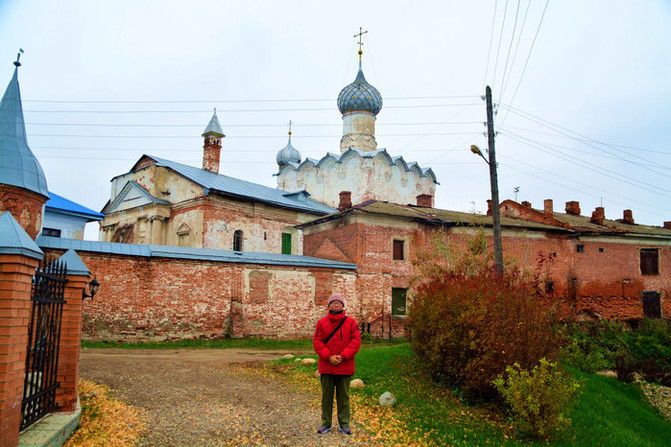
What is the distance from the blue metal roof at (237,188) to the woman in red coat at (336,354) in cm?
1742

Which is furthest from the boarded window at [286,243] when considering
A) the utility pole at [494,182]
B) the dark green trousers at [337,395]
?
the dark green trousers at [337,395]

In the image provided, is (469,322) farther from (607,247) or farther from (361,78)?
(361,78)

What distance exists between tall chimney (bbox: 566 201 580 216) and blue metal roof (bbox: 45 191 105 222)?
26400 mm

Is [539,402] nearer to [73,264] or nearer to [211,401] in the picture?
[211,401]

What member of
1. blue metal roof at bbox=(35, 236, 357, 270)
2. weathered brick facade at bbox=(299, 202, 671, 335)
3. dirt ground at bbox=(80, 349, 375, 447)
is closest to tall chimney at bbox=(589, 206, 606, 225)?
weathered brick facade at bbox=(299, 202, 671, 335)

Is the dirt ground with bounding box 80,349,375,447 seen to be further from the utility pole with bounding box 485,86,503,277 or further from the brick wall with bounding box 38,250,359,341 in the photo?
the utility pole with bounding box 485,86,503,277

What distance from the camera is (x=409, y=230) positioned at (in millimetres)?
21141

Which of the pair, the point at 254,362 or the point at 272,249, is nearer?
the point at 254,362

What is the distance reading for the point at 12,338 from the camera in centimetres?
411

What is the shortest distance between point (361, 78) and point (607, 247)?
1839 cm

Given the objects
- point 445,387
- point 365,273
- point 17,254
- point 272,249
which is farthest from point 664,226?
point 17,254

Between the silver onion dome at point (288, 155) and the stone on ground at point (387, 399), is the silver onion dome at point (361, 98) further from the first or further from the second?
the stone on ground at point (387, 399)

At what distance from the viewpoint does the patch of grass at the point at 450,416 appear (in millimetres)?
6141

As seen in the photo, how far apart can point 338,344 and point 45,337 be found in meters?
3.15
